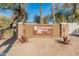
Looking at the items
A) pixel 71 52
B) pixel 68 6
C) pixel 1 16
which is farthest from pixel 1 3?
pixel 71 52

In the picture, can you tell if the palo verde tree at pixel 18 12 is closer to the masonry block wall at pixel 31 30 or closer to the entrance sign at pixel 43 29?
the masonry block wall at pixel 31 30

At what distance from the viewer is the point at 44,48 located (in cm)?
482

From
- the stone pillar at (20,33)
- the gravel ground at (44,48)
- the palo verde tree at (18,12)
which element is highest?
the palo verde tree at (18,12)

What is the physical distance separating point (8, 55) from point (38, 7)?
112 cm

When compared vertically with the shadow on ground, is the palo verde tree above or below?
above

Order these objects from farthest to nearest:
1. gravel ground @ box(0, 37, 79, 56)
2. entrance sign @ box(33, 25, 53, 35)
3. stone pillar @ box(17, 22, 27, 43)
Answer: entrance sign @ box(33, 25, 53, 35)
stone pillar @ box(17, 22, 27, 43)
gravel ground @ box(0, 37, 79, 56)

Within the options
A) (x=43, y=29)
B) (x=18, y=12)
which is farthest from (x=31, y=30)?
(x=18, y=12)

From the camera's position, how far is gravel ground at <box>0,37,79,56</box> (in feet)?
15.5

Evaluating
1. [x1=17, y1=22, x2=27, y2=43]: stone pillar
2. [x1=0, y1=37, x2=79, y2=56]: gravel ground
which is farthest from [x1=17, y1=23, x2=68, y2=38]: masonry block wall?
[x1=0, y1=37, x2=79, y2=56]: gravel ground

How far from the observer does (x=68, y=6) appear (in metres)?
4.85

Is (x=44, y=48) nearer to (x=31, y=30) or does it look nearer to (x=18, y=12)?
(x=31, y=30)

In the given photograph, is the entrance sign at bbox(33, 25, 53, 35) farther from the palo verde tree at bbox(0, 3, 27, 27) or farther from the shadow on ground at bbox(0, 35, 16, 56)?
the shadow on ground at bbox(0, 35, 16, 56)

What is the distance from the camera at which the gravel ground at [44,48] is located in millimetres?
4730

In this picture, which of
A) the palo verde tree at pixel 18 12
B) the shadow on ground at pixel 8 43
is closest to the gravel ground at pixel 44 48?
the shadow on ground at pixel 8 43
